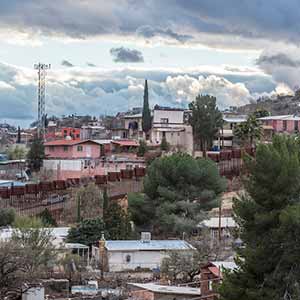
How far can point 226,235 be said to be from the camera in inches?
1690

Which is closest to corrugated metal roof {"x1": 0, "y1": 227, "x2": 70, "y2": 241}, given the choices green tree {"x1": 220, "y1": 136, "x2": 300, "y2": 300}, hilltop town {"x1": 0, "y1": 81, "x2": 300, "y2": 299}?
hilltop town {"x1": 0, "y1": 81, "x2": 300, "y2": 299}

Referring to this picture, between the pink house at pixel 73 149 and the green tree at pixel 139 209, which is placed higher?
the pink house at pixel 73 149

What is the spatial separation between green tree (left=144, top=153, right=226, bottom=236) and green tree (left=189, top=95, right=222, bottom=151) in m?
23.5

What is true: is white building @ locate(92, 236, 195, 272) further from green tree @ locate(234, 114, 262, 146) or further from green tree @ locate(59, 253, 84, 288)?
green tree @ locate(234, 114, 262, 146)

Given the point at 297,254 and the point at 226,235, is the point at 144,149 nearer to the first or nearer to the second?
the point at 226,235

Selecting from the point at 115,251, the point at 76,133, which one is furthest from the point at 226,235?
the point at 76,133

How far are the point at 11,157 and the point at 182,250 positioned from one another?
46790 millimetres

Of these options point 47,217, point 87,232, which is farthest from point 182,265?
point 47,217

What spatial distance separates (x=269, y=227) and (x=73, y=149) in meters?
46.4

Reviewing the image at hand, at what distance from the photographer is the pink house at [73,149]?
67562 millimetres

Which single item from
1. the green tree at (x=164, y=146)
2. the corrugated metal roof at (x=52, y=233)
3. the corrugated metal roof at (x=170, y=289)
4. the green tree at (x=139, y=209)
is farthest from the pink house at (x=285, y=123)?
the corrugated metal roof at (x=170, y=289)

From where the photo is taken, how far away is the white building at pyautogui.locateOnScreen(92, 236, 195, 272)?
3675cm

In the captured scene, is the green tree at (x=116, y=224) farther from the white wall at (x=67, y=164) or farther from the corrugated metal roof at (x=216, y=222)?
the white wall at (x=67, y=164)

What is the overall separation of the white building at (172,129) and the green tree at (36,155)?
1160 cm
